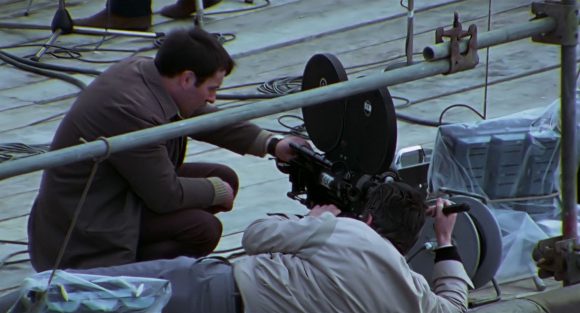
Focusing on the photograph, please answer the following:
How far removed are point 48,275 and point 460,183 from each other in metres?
2.42

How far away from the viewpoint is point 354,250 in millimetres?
3678

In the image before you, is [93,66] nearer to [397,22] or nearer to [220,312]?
[397,22]

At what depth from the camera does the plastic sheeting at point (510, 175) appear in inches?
211

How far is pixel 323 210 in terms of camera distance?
416cm

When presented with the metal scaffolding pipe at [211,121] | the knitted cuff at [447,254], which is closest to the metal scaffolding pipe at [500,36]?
the metal scaffolding pipe at [211,121]

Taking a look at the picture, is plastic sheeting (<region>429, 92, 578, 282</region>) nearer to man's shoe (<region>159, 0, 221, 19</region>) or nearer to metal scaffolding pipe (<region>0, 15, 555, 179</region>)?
metal scaffolding pipe (<region>0, 15, 555, 179</region>)

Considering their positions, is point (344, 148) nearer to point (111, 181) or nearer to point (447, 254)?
point (447, 254)

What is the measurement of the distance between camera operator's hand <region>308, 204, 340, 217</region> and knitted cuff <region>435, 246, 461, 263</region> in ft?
1.23

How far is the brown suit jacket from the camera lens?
4340mm

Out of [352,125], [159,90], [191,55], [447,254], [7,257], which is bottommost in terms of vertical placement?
[7,257]

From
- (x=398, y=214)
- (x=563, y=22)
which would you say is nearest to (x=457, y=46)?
(x=563, y=22)

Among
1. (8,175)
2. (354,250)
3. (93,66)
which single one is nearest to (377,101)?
(354,250)

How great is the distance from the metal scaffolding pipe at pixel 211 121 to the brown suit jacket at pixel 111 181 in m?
0.83

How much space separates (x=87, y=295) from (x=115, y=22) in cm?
598
